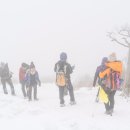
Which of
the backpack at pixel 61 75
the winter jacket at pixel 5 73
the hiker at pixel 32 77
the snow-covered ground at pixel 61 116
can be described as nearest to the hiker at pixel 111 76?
the snow-covered ground at pixel 61 116

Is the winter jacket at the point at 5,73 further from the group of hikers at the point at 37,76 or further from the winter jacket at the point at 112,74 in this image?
the winter jacket at the point at 112,74

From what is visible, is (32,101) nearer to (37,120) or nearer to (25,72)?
(25,72)

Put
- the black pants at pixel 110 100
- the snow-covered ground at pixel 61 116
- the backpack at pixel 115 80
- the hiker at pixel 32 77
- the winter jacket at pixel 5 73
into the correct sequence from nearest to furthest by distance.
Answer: the snow-covered ground at pixel 61 116 → the backpack at pixel 115 80 → the black pants at pixel 110 100 → the hiker at pixel 32 77 → the winter jacket at pixel 5 73

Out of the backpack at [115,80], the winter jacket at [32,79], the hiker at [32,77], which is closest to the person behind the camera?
the backpack at [115,80]

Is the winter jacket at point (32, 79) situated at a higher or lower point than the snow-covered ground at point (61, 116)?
higher

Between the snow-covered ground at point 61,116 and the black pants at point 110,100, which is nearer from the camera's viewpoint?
the snow-covered ground at point 61,116

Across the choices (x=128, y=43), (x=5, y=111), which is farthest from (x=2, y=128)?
(x=128, y=43)

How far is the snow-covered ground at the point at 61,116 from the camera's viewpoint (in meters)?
11.9

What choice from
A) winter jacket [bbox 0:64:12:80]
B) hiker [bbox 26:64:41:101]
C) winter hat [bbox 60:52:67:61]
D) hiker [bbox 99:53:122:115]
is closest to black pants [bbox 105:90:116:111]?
hiker [bbox 99:53:122:115]

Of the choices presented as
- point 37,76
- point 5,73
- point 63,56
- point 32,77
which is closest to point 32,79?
point 32,77

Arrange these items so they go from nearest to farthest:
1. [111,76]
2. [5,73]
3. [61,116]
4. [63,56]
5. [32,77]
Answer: [111,76]
[61,116]
[63,56]
[32,77]
[5,73]

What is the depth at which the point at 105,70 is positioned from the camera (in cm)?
1299

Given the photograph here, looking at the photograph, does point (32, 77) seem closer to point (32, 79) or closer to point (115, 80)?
point (32, 79)

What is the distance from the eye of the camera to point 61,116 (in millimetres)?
13141
